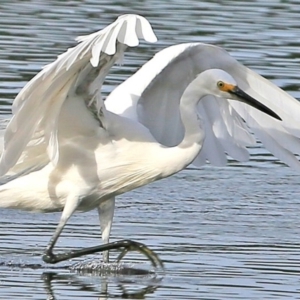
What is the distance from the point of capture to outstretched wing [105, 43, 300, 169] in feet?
38.1

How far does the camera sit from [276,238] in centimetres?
1177

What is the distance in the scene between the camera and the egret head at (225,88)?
10.8 m

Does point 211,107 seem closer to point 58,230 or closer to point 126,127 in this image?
point 126,127

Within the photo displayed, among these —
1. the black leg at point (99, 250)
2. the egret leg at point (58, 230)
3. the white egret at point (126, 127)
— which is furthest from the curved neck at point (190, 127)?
the egret leg at point (58, 230)

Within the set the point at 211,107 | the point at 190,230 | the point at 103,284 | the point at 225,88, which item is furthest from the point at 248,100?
the point at 103,284

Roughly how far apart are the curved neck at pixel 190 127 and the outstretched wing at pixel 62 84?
27.9 inches

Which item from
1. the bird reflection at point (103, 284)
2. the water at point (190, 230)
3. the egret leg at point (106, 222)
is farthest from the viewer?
the egret leg at point (106, 222)

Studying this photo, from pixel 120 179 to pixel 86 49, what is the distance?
79.6 inches

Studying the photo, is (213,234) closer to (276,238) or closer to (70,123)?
(276,238)

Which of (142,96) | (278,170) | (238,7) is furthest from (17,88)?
(238,7)

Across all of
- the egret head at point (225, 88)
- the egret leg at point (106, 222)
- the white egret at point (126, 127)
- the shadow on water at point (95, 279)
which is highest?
the egret head at point (225, 88)

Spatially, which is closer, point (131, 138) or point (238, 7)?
point (131, 138)

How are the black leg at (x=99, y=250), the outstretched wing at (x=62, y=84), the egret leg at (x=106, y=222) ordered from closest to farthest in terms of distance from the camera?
the outstretched wing at (x=62, y=84) → the black leg at (x=99, y=250) → the egret leg at (x=106, y=222)

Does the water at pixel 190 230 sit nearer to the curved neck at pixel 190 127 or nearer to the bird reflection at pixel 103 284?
the bird reflection at pixel 103 284
